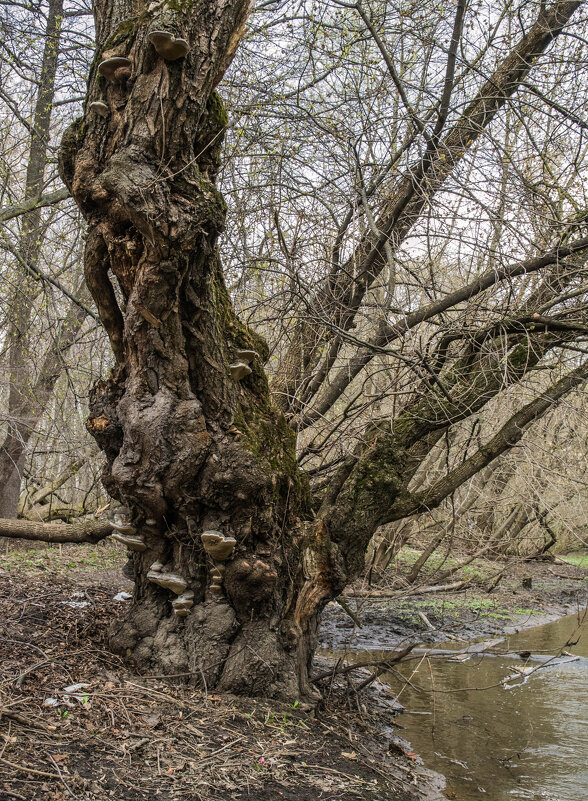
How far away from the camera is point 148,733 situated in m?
3.44

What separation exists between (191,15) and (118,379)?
2.31 m

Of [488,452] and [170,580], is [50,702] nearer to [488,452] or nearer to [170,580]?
[170,580]

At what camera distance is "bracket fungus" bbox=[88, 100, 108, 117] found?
3.57 m

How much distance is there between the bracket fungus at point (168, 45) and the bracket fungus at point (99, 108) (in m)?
0.46

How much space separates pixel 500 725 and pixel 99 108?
5.90m

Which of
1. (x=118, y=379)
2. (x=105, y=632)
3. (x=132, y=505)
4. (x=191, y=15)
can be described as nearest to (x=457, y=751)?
(x=105, y=632)

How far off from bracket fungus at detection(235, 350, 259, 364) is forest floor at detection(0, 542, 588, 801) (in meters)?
2.28

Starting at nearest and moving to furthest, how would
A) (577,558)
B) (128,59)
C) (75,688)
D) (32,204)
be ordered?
(128,59) < (75,688) < (32,204) < (577,558)

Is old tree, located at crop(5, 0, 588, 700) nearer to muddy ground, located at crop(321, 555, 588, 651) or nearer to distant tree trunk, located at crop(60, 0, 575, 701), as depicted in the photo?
distant tree trunk, located at crop(60, 0, 575, 701)

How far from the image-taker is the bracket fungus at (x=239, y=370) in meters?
4.24

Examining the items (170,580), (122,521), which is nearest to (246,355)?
(122,521)

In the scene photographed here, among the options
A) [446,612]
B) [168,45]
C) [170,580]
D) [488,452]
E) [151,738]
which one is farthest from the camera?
[446,612]

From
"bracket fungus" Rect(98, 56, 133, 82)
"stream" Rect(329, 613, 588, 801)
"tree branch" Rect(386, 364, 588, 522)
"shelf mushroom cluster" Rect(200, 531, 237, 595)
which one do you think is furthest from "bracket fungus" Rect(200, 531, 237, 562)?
"bracket fungus" Rect(98, 56, 133, 82)

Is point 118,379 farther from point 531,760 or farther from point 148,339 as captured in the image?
point 531,760
